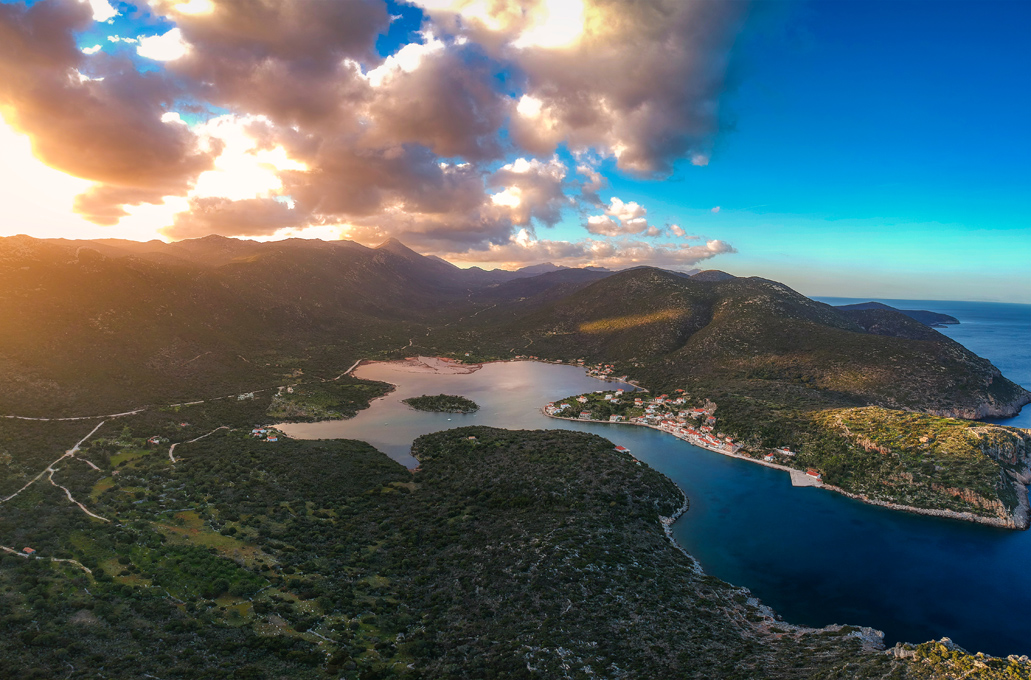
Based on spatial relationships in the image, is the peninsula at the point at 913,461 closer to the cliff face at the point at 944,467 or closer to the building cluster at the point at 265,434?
the cliff face at the point at 944,467

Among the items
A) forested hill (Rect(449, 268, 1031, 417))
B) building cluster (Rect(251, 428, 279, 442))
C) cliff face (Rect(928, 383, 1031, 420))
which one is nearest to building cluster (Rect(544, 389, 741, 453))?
forested hill (Rect(449, 268, 1031, 417))

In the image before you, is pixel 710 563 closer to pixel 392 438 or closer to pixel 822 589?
pixel 822 589

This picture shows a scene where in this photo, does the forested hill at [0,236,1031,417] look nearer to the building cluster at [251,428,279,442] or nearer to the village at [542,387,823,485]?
the village at [542,387,823,485]

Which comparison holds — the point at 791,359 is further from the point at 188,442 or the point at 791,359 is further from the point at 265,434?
the point at 188,442

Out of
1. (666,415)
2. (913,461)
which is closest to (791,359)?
(666,415)

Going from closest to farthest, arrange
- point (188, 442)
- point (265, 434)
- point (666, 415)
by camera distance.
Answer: point (188, 442), point (265, 434), point (666, 415)

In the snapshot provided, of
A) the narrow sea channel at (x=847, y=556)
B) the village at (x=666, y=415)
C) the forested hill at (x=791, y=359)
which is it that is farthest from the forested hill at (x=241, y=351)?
the narrow sea channel at (x=847, y=556)

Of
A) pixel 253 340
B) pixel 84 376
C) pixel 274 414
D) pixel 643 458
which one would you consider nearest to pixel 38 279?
pixel 84 376
